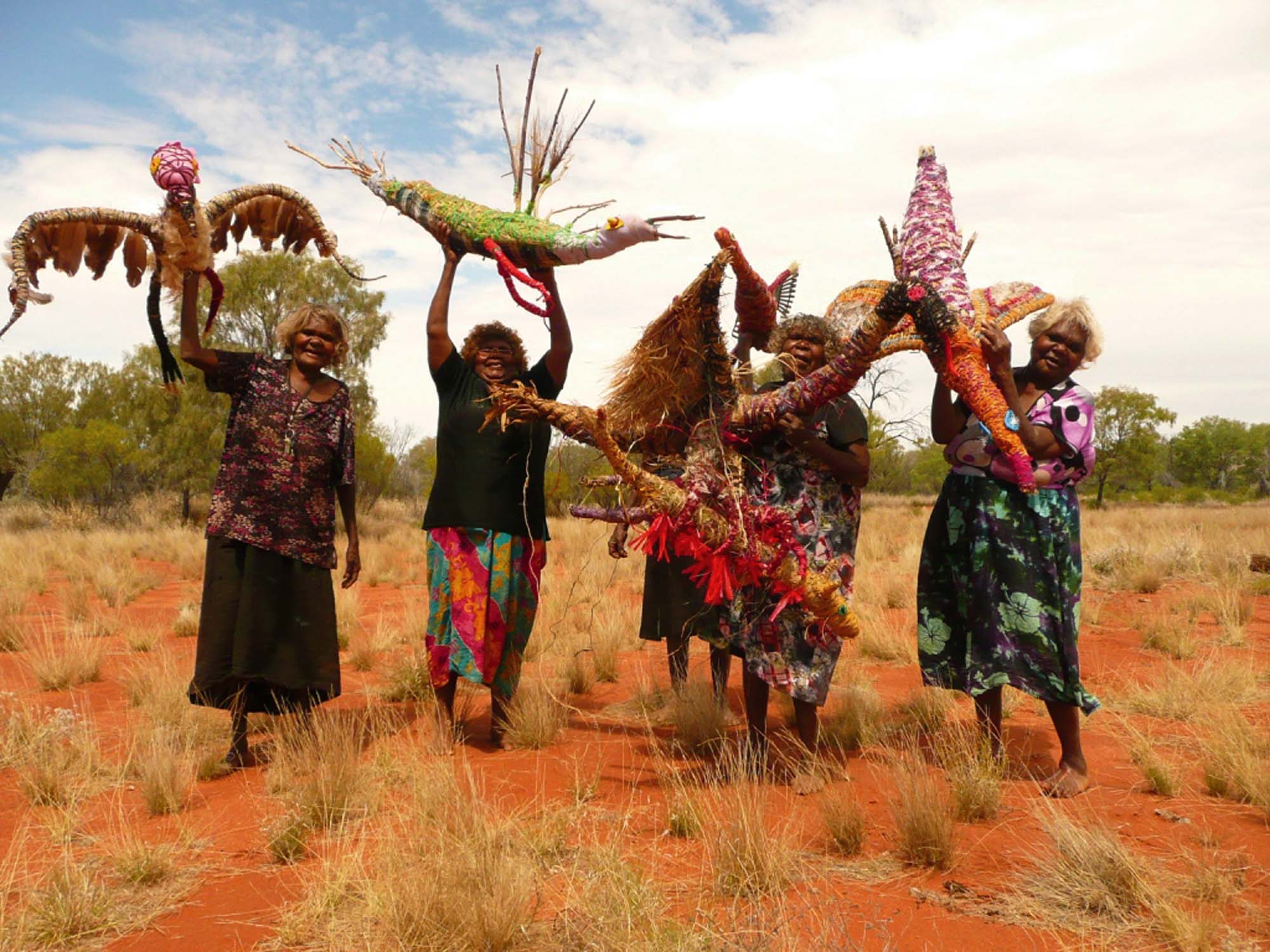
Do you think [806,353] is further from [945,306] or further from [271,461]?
[271,461]

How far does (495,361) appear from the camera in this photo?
4.68 metres

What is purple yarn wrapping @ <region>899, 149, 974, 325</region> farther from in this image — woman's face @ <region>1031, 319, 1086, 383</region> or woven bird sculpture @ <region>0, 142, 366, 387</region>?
woven bird sculpture @ <region>0, 142, 366, 387</region>

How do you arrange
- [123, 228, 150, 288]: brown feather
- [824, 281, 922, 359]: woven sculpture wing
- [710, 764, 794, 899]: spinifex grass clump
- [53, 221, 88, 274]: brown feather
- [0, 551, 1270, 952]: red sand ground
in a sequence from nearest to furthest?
[0, 551, 1270, 952]: red sand ground < [710, 764, 794, 899]: spinifex grass clump < [824, 281, 922, 359]: woven sculpture wing < [53, 221, 88, 274]: brown feather < [123, 228, 150, 288]: brown feather

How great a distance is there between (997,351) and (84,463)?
21.2 meters

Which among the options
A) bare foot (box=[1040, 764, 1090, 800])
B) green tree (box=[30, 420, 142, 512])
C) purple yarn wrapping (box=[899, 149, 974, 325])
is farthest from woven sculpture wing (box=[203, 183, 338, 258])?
green tree (box=[30, 420, 142, 512])

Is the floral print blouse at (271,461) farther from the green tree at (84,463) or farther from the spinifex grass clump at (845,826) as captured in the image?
the green tree at (84,463)

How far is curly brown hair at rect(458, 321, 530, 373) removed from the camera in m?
4.73

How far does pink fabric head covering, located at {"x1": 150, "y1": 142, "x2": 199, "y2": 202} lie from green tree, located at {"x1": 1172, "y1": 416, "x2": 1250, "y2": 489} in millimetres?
53866

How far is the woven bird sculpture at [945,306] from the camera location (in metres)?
3.61

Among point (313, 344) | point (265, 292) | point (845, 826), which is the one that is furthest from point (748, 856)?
point (265, 292)

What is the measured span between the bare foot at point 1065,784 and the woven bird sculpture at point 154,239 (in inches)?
175

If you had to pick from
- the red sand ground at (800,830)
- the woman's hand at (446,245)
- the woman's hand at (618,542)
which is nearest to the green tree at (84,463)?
the red sand ground at (800,830)

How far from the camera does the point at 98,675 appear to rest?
685 cm

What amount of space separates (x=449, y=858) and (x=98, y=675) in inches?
206
